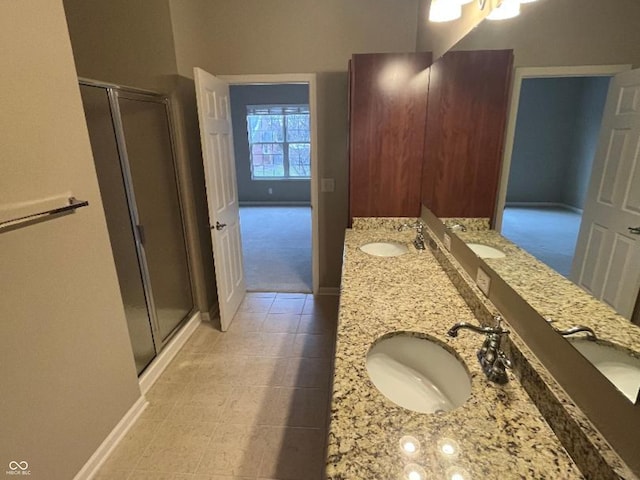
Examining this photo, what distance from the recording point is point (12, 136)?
114cm

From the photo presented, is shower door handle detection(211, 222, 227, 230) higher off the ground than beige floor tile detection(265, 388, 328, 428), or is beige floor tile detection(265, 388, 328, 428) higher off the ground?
shower door handle detection(211, 222, 227, 230)

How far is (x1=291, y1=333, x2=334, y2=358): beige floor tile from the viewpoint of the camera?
Answer: 2400mm

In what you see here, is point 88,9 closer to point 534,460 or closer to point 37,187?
point 37,187

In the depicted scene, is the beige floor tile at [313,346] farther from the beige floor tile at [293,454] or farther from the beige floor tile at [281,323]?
the beige floor tile at [293,454]

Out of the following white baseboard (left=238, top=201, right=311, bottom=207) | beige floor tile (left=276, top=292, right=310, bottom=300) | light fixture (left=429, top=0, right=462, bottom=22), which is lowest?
beige floor tile (left=276, top=292, right=310, bottom=300)

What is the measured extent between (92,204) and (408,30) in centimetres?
250

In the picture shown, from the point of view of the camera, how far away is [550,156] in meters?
1.10

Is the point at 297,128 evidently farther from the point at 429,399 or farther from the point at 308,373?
the point at 429,399

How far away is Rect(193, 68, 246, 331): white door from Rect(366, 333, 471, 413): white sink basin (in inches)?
68.8

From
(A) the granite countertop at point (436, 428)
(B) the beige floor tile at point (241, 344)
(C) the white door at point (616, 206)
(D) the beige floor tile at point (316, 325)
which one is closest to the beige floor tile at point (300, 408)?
(B) the beige floor tile at point (241, 344)

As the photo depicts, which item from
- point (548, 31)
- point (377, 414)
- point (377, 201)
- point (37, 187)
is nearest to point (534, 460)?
point (377, 414)

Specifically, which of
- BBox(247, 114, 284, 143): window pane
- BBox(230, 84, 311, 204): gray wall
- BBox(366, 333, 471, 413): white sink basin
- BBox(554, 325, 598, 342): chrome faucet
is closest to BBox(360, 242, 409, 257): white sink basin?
BBox(366, 333, 471, 413): white sink basin

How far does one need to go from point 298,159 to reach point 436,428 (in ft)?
23.7

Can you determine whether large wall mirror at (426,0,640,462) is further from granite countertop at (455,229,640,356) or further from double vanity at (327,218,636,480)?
double vanity at (327,218,636,480)
